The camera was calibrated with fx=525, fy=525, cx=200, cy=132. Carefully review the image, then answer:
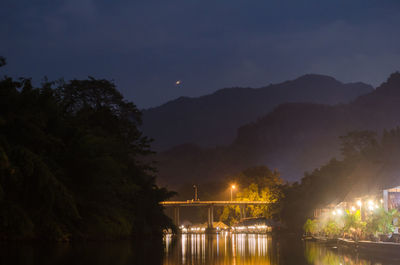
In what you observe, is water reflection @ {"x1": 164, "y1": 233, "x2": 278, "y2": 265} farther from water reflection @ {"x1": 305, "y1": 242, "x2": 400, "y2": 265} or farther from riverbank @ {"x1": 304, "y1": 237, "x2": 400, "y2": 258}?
riverbank @ {"x1": 304, "y1": 237, "x2": 400, "y2": 258}

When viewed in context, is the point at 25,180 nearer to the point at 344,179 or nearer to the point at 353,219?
the point at 353,219

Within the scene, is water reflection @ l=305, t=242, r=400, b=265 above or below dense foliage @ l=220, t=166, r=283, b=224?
below

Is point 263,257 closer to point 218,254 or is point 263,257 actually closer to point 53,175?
point 218,254

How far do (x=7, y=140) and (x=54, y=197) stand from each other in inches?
118

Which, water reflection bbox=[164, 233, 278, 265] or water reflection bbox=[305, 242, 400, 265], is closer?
water reflection bbox=[305, 242, 400, 265]

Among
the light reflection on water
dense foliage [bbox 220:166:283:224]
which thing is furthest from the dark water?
dense foliage [bbox 220:166:283:224]

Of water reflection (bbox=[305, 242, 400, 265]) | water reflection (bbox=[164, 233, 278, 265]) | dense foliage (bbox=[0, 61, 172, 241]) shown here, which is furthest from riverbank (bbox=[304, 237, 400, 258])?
dense foliage (bbox=[0, 61, 172, 241])

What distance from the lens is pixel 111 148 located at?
30703mm

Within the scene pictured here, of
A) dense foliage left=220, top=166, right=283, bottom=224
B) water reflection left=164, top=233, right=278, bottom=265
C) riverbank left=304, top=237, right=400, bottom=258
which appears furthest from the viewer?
dense foliage left=220, top=166, right=283, bottom=224

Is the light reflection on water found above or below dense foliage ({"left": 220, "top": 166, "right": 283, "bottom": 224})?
below

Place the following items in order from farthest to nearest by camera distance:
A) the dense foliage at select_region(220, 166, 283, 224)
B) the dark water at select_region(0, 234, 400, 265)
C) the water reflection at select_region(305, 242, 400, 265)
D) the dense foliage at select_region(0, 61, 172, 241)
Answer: the dense foliage at select_region(220, 166, 283, 224), the dense foliage at select_region(0, 61, 172, 241), the water reflection at select_region(305, 242, 400, 265), the dark water at select_region(0, 234, 400, 265)

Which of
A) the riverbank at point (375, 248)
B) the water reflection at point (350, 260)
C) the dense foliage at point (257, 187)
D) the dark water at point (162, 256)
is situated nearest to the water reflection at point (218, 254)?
the dark water at point (162, 256)

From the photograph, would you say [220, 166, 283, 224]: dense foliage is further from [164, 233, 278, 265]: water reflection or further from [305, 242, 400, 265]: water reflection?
[305, 242, 400, 265]: water reflection

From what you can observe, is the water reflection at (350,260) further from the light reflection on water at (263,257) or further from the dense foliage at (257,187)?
the dense foliage at (257,187)
